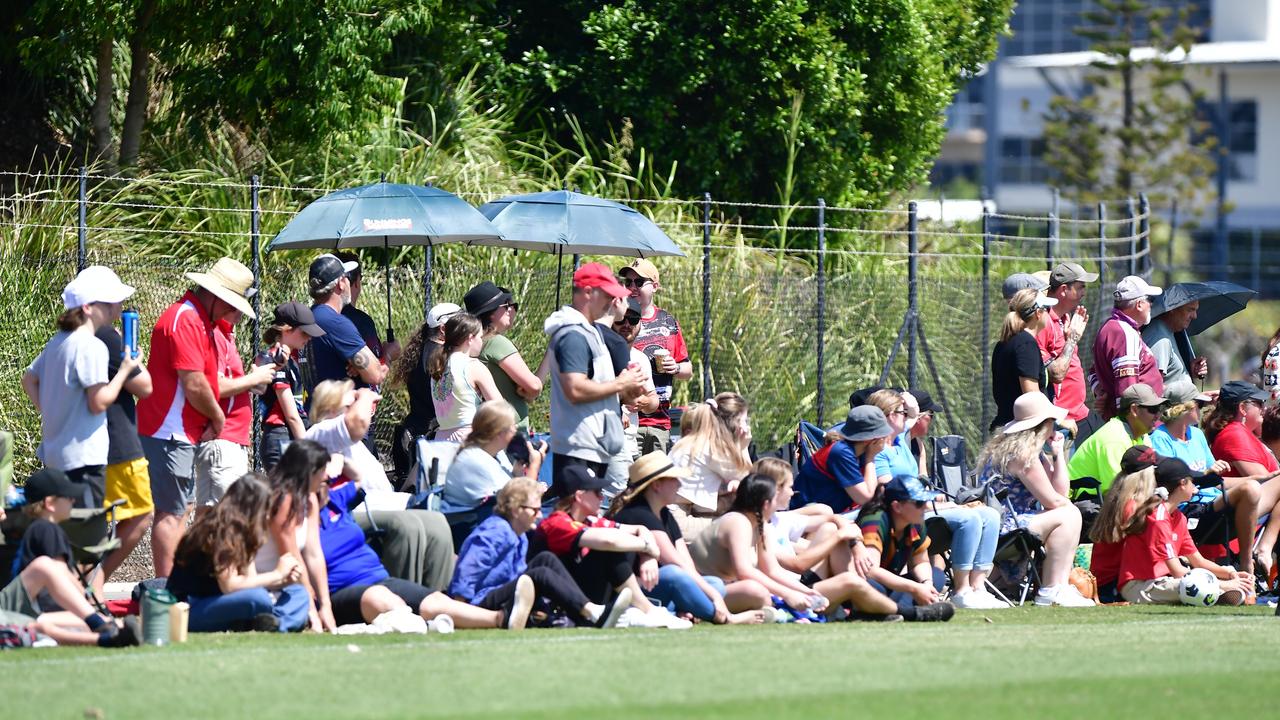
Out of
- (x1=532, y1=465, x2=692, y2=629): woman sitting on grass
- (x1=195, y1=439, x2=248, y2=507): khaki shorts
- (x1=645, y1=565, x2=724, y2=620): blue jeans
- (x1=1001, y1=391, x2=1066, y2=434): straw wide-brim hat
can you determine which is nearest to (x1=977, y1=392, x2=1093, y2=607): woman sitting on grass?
(x1=1001, y1=391, x2=1066, y2=434): straw wide-brim hat

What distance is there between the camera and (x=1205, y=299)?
47.5ft

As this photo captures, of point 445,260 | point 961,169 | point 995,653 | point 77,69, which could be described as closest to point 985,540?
point 995,653

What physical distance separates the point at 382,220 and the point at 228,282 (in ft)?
6.91

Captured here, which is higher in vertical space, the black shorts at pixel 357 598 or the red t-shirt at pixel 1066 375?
the red t-shirt at pixel 1066 375

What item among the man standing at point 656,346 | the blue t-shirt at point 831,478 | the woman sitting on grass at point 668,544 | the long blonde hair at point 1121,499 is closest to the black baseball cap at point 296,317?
the woman sitting on grass at point 668,544

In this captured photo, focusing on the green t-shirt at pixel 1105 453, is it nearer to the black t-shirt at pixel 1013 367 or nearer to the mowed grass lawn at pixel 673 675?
the black t-shirt at pixel 1013 367

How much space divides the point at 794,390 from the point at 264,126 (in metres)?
5.21

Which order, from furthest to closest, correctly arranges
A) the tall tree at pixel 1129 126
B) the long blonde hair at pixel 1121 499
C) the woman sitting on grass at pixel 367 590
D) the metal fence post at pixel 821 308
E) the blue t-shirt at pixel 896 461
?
the tall tree at pixel 1129 126, the metal fence post at pixel 821 308, the long blonde hair at pixel 1121 499, the blue t-shirt at pixel 896 461, the woman sitting on grass at pixel 367 590

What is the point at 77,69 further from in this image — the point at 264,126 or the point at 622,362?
the point at 622,362

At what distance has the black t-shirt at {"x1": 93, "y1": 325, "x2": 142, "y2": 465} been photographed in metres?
9.20

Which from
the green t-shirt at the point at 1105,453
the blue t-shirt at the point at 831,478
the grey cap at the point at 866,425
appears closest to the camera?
the grey cap at the point at 866,425

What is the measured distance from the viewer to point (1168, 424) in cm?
1204

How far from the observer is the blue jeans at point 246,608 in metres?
8.71

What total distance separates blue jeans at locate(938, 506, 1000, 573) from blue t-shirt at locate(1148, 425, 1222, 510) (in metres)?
1.57
